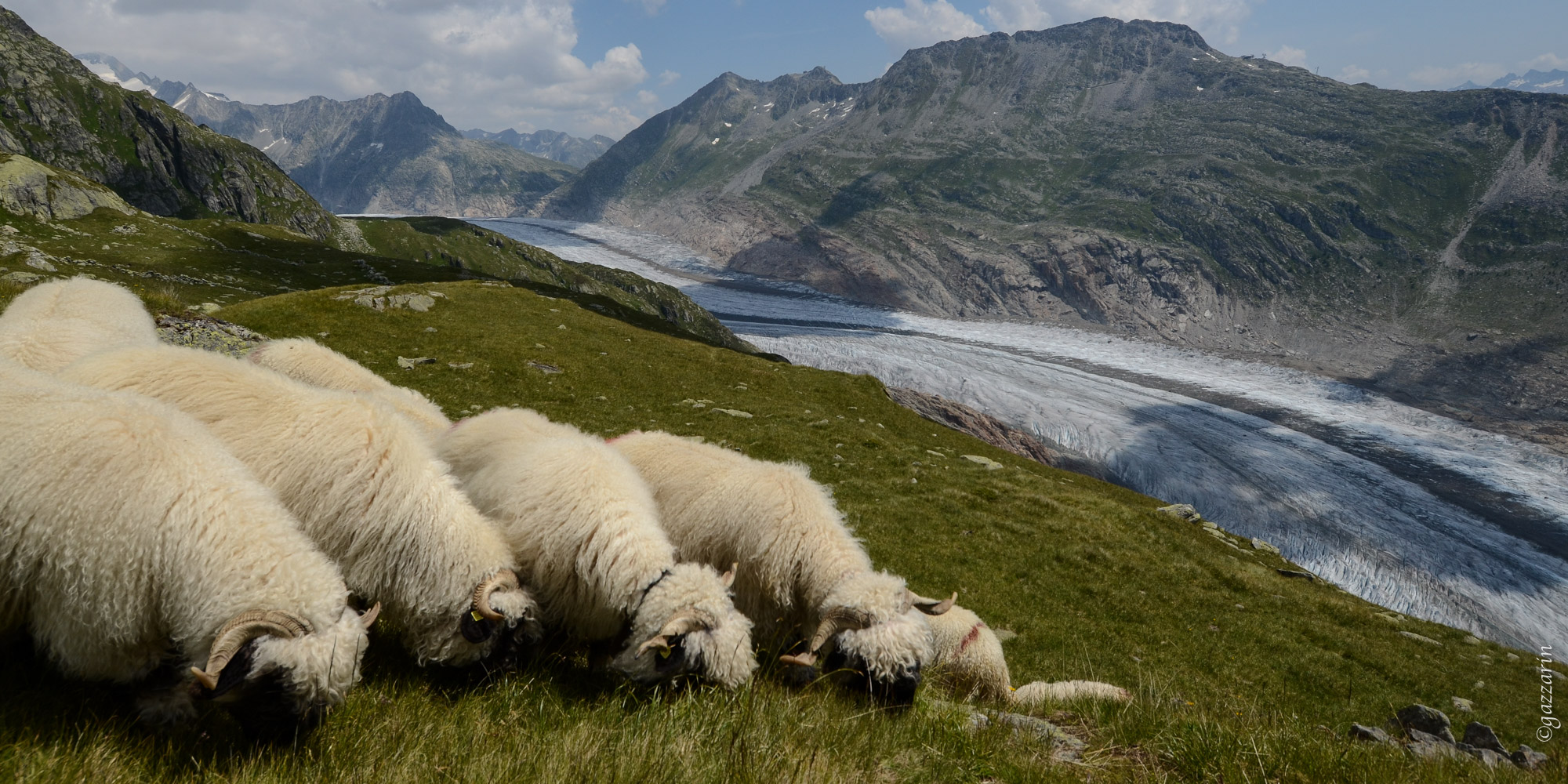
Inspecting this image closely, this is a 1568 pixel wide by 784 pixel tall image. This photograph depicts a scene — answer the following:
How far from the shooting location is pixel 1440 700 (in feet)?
51.2

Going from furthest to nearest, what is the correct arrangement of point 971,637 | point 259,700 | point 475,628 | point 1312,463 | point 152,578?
point 1312,463 → point 971,637 → point 475,628 → point 152,578 → point 259,700

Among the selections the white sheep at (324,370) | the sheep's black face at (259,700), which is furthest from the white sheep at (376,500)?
the white sheep at (324,370)

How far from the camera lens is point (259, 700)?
13.1ft

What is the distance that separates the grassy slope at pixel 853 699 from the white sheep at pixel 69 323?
6.00m

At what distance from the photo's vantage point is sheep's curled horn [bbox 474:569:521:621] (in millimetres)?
5742

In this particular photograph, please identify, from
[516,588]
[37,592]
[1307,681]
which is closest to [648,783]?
[516,588]

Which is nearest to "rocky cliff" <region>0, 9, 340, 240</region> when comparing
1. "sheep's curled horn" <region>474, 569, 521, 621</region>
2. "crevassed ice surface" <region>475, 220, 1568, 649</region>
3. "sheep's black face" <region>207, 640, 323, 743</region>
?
"crevassed ice surface" <region>475, 220, 1568, 649</region>

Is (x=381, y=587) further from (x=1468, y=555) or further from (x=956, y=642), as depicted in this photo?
(x=1468, y=555)

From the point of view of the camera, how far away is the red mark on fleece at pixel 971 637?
10.1 m

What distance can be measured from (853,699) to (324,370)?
10289mm

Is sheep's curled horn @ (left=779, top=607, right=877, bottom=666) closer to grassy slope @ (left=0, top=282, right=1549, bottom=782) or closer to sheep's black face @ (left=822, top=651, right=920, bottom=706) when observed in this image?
sheep's black face @ (left=822, top=651, right=920, bottom=706)

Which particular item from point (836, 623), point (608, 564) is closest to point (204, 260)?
point (608, 564)

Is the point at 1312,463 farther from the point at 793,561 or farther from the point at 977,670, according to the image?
the point at 793,561

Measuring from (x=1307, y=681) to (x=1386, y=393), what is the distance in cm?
21308
